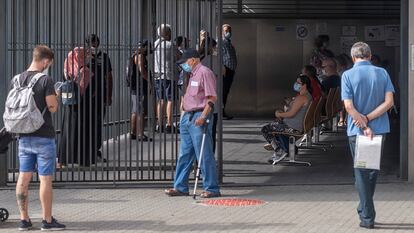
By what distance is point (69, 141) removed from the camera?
1252 centimetres

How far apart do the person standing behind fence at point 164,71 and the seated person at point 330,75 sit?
200 inches

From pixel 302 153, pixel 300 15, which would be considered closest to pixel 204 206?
pixel 302 153

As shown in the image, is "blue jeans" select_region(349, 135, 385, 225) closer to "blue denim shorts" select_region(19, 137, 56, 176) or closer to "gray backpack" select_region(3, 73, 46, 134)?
"blue denim shorts" select_region(19, 137, 56, 176)

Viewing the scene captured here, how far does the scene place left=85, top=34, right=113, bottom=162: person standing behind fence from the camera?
12.1 meters

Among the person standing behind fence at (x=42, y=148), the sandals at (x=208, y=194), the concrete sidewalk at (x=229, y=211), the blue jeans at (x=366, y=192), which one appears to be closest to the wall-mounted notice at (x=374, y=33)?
the concrete sidewalk at (x=229, y=211)

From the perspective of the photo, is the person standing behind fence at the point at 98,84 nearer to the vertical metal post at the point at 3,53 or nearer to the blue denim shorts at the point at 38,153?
the vertical metal post at the point at 3,53

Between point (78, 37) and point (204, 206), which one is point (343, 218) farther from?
point (78, 37)

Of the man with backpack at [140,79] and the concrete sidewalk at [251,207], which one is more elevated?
the man with backpack at [140,79]

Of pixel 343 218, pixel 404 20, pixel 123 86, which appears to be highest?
pixel 404 20

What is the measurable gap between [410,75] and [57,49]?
445cm

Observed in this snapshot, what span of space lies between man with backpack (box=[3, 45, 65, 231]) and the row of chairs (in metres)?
5.41

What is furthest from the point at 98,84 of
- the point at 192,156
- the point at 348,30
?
the point at 348,30

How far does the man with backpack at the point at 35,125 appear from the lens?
919cm

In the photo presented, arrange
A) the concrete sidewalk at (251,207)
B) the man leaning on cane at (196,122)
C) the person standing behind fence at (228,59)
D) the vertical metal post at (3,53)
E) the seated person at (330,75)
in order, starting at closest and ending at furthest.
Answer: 1. the concrete sidewalk at (251,207)
2. the man leaning on cane at (196,122)
3. the vertical metal post at (3,53)
4. the seated person at (330,75)
5. the person standing behind fence at (228,59)
